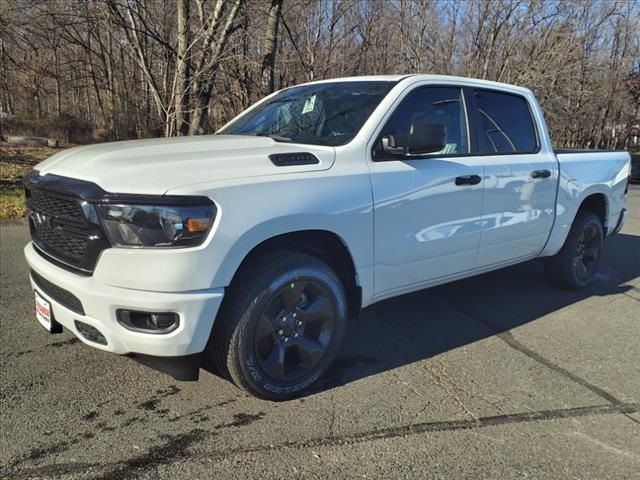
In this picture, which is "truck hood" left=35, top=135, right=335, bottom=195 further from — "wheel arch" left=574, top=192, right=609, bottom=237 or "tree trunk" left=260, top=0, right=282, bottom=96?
"tree trunk" left=260, top=0, right=282, bottom=96

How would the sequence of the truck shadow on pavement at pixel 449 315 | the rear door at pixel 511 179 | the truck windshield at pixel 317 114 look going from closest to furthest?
1. the truck windshield at pixel 317 114
2. the truck shadow on pavement at pixel 449 315
3. the rear door at pixel 511 179

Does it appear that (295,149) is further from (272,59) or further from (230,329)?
(272,59)

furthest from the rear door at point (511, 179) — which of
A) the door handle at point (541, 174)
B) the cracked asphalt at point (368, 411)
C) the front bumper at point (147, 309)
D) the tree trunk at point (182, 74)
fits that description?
the tree trunk at point (182, 74)

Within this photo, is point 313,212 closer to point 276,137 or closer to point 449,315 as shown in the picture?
point 276,137

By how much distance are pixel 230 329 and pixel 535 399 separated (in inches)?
75.5

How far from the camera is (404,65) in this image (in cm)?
2172

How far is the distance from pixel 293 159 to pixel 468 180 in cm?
146

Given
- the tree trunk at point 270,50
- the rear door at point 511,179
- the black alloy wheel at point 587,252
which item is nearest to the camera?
the rear door at point 511,179

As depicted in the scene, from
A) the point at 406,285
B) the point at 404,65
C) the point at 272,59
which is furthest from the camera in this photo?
the point at 404,65

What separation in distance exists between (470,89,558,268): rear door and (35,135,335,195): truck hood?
1.59 metres

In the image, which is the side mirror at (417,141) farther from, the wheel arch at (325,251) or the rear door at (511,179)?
the rear door at (511,179)

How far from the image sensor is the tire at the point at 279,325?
300 centimetres

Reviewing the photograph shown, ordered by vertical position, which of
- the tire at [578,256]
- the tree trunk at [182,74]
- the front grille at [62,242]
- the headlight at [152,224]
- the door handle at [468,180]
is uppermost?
the tree trunk at [182,74]

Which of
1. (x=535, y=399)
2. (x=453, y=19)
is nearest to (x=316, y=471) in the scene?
(x=535, y=399)
